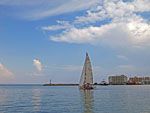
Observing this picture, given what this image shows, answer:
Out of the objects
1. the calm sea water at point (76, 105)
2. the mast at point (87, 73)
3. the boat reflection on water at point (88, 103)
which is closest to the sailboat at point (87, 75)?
the mast at point (87, 73)

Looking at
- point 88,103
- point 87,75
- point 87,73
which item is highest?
point 87,73

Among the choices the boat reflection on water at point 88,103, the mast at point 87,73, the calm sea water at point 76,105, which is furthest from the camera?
the mast at point 87,73

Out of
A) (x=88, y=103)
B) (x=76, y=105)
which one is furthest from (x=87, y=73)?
(x=76, y=105)

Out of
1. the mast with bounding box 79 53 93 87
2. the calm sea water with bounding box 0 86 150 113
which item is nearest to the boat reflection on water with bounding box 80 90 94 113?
the calm sea water with bounding box 0 86 150 113

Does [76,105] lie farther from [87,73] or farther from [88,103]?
[87,73]

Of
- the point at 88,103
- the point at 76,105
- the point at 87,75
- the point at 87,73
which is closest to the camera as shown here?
the point at 76,105

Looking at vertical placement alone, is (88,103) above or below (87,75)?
below

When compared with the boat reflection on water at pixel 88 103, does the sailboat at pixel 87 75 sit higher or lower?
higher

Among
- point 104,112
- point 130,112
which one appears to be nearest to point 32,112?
point 104,112

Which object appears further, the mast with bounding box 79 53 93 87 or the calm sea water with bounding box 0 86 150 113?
the mast with bounding box 79 53 93 87

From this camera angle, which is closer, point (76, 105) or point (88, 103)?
point (76, 105)

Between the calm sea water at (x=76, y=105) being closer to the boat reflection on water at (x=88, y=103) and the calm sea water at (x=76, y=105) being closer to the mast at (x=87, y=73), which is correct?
the boat reflection on water at (x=88, y=103)

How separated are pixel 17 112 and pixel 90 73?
10519cm

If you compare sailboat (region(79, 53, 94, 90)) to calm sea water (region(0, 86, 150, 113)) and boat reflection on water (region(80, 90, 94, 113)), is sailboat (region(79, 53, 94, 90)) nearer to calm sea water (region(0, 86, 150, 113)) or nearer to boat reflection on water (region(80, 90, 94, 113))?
boat reflection on water (region(80, 90, 94, 113))
